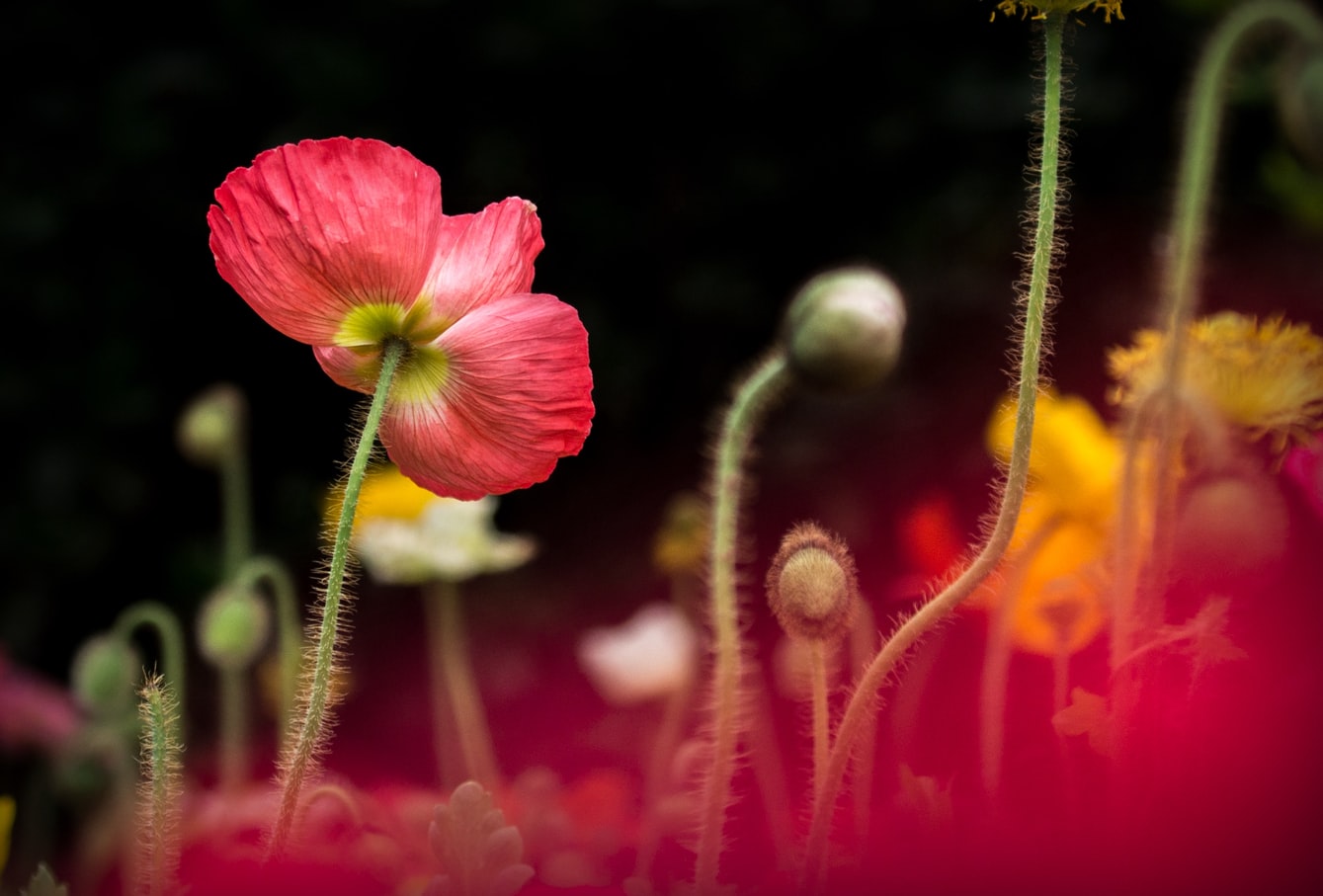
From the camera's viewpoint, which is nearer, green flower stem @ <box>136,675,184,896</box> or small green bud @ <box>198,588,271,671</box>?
green flower stem @ <box>136,675,184,896</box>

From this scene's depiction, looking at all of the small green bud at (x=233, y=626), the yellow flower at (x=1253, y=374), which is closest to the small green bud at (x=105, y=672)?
the small green bud at (x=233, y=626)

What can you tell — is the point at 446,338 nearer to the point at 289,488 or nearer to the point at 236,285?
the point at 236,285

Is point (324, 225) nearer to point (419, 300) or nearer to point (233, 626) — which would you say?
point (419, 300)

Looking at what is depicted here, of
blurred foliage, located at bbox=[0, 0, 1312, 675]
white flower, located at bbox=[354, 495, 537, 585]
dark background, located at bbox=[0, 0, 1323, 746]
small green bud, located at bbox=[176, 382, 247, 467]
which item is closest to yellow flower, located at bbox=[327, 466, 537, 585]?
white flower, located at bbox=[354, 495, 537, 585]

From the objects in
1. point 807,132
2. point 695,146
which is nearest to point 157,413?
point 695,146

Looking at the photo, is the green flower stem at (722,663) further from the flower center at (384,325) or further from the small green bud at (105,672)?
the small green bud at (105,672)

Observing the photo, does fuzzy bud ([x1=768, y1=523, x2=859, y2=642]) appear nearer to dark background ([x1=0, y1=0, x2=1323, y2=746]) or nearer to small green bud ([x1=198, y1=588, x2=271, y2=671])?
small green bud ([x1=198, y1=588, x2=271, y2=671])
